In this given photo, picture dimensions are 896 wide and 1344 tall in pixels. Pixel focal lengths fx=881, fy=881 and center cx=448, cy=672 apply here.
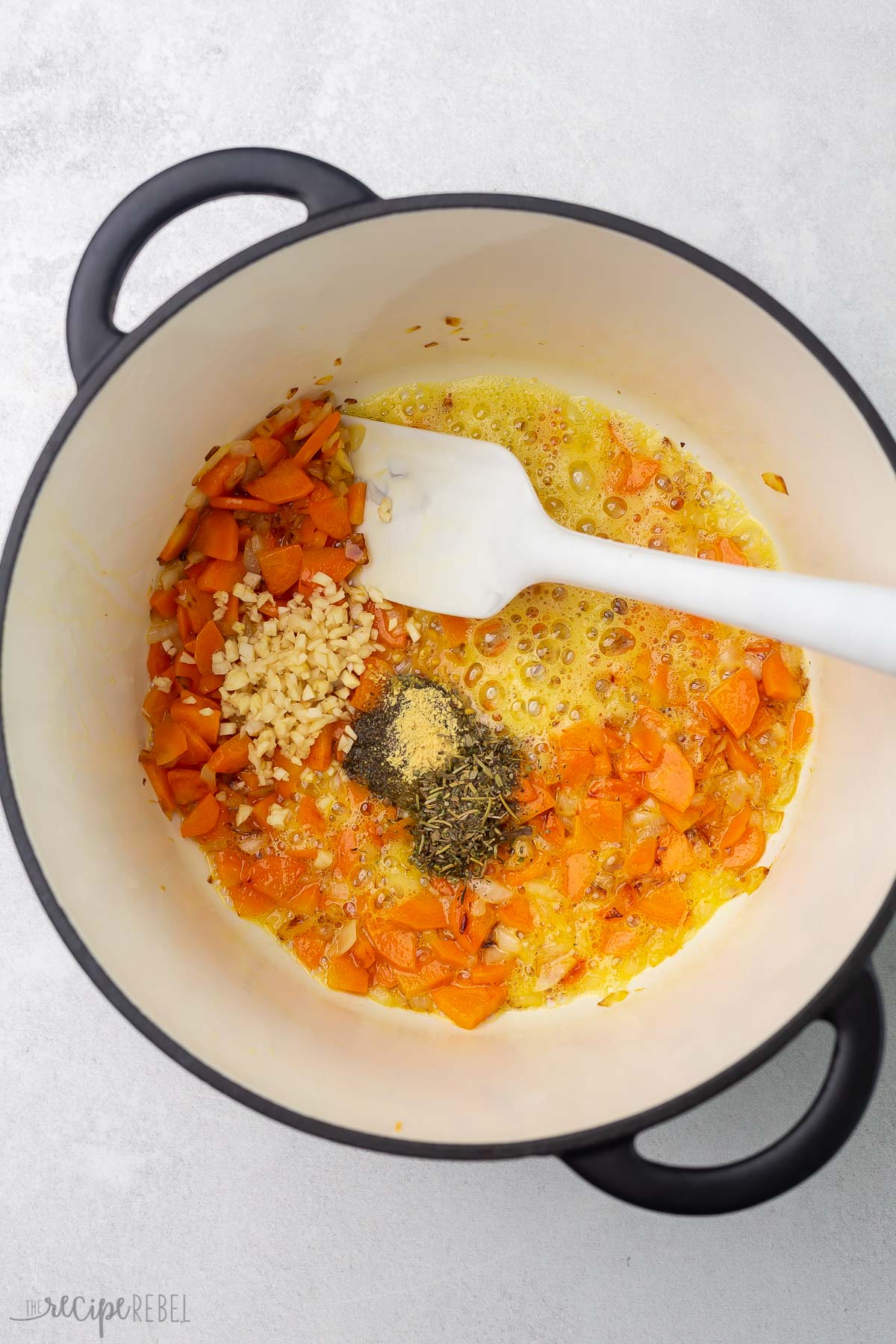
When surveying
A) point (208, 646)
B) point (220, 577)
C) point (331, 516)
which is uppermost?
point (331, 516)

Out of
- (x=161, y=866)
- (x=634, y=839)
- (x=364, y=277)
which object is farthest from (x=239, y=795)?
(x=364, y=277)

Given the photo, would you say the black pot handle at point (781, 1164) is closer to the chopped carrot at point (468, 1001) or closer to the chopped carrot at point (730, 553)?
the chopped carrot at point (468, 1001)

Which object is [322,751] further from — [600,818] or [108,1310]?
[108,1310]

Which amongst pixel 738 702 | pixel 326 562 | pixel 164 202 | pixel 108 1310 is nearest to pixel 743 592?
pixel 738 702

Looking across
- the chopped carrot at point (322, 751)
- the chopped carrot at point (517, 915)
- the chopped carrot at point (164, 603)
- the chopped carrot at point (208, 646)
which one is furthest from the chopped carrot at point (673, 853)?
the chopped carrot at point (164, 603)

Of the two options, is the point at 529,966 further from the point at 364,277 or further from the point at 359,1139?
the point at 364,277

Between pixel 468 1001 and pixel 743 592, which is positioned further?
pixel 468 1001

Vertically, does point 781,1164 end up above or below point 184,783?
below
